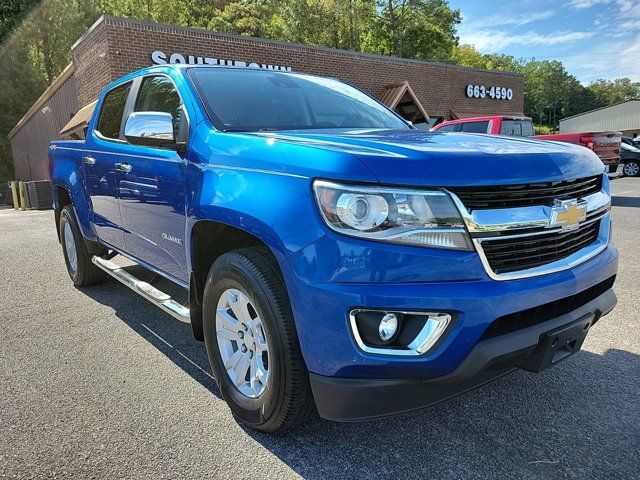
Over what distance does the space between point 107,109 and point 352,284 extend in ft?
11.6

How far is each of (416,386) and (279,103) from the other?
209cm

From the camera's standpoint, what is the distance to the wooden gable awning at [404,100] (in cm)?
1778

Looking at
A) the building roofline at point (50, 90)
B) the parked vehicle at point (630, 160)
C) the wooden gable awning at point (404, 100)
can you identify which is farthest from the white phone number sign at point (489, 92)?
the building roofline at point (50, 90)

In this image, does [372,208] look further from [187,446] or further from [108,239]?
[108,239]

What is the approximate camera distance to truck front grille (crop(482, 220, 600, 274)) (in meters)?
1.91

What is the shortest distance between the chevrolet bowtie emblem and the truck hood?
0.12 meters

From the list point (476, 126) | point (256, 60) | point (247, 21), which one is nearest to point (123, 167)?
point (476, 126)

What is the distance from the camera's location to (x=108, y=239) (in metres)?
4.18

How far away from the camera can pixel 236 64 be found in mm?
14781

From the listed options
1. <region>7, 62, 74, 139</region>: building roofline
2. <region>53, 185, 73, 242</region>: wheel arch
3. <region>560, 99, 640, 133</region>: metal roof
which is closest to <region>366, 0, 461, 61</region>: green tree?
<region>7, 62, 74, 139</region>: building roofline

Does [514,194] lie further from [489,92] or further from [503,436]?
[489,92]

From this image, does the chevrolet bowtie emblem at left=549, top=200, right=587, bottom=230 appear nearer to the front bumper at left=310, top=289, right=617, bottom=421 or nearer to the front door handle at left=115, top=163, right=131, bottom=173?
the front bumper at left=310, top=289, right=617, bottom=421

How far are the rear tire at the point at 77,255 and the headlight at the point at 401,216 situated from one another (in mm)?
3830

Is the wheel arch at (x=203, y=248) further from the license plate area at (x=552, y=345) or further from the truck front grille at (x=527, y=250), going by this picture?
the license plate area at (x=552, y=345)
